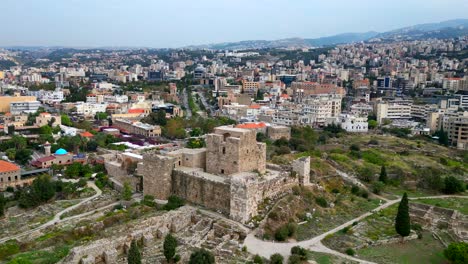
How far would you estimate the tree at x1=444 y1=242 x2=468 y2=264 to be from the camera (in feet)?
63.1

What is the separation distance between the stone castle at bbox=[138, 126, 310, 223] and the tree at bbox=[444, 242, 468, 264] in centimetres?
876

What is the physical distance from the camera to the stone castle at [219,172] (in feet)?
79.6

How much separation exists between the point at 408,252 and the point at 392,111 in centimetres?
4616

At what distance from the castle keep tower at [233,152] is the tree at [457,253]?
411 inches

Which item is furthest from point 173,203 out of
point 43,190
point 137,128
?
point 137,128

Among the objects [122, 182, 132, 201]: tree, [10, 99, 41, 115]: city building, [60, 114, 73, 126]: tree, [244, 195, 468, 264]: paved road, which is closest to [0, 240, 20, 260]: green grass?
[122, 182, 132, 201]: tree

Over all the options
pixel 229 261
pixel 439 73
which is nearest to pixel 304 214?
pixel 229 261

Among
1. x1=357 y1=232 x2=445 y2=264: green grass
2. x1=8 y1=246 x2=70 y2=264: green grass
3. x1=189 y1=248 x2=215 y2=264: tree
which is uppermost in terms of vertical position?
x1=189 y1=248 x2=215 y2=264: tree

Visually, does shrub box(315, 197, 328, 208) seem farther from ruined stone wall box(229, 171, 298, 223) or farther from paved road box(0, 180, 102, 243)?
paved road box(0, 180, 102, 243)

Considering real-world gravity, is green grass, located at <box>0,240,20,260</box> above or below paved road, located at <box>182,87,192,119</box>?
above

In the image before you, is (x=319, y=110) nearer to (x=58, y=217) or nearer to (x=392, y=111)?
(x=392, y=111)

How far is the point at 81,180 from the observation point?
103 ft

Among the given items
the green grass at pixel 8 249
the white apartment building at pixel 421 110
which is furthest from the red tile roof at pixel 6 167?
the white apartment building at pixel 421 110

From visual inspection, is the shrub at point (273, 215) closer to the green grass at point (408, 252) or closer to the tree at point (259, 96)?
the green grass at point (408, 252)
